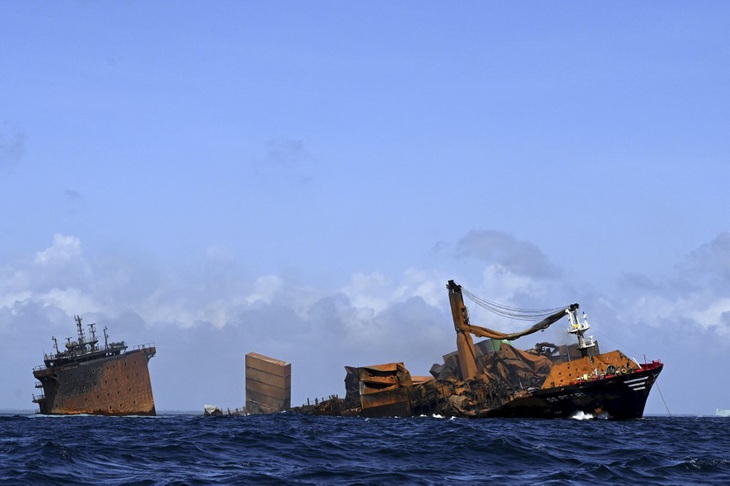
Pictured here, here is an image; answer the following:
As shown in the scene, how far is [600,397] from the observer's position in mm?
57469

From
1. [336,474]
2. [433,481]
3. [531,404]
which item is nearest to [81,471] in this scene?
[336,474]

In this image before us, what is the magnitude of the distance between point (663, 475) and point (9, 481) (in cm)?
2059

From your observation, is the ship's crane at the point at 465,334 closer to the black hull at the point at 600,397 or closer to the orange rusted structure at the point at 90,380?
the black hull at the point at 600,397

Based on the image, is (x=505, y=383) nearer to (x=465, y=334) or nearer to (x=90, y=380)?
(x=465, y=334)

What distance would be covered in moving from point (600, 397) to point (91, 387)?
60.2 metres

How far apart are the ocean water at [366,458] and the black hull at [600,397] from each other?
12.5 m

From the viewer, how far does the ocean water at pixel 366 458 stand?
25.3 m

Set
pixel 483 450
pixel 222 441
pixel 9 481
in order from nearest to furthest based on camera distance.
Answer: pixel 9 481, pixel 483 450, pixel 222 441

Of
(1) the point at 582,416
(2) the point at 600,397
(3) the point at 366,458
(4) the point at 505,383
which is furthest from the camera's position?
(4) the point at 505,383

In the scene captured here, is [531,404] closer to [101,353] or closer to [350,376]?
[350,376]

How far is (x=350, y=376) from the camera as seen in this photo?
92.6 meters

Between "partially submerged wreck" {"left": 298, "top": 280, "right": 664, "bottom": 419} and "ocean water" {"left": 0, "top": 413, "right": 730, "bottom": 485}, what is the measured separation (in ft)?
45.2

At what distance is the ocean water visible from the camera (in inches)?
997

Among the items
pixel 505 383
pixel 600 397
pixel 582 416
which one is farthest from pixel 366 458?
pixel 505 383
